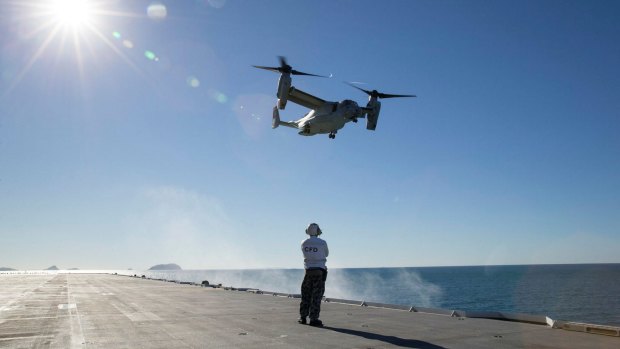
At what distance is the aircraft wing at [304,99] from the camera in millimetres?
35906

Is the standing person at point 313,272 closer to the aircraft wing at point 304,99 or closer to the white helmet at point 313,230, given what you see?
the white helmet at point 313,230

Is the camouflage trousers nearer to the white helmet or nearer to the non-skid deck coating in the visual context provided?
the non-skid deck coating

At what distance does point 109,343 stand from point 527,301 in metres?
108

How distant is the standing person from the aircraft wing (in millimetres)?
24199

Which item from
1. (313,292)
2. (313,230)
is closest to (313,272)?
(313,292)

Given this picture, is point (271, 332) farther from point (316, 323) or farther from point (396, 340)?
point (396, 340)

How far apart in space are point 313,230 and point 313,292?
6.04ft

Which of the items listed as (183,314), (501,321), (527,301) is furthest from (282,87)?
(527,301)

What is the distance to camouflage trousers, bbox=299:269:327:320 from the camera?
41.3 feet

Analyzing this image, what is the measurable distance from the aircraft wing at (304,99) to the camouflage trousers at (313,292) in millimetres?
24665

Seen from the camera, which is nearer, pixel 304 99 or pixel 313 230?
pixel 313 230

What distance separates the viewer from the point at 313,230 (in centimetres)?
1318

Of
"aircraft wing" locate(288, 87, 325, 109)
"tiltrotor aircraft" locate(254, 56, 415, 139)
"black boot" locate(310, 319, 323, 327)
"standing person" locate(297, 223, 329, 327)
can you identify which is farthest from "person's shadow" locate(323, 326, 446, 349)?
"aircraft wing" locate(288, 87, 325, 109)

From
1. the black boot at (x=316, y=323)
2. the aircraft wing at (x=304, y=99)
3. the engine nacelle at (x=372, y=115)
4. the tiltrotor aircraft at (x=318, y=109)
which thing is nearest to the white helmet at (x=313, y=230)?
the black boot at (x=316, y=323)
